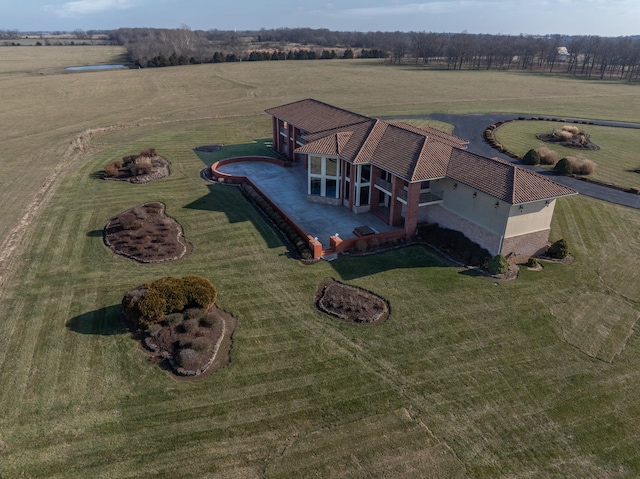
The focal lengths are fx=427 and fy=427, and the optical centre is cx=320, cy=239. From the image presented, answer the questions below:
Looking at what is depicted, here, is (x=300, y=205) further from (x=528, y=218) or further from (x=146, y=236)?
(x=528, y=218)

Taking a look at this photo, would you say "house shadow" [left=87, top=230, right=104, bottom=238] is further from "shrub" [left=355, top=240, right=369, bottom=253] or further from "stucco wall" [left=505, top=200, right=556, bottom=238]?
"stucco wall" [left=505, top=200, right=556, bottom=238]

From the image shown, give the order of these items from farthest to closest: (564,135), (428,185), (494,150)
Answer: (564,135) → (494,150) → (428,185)

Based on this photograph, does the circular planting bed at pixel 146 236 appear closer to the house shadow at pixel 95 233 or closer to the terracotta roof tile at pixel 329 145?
the house shadow at pixel 95 233

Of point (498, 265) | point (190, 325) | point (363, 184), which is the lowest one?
point (190, 325)


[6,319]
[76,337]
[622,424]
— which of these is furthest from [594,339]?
[6,319]

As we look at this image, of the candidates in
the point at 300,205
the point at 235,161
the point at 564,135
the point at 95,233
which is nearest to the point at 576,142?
the point at 564,135

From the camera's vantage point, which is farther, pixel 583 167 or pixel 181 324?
pixel 583 167

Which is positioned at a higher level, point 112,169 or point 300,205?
point 112,169
